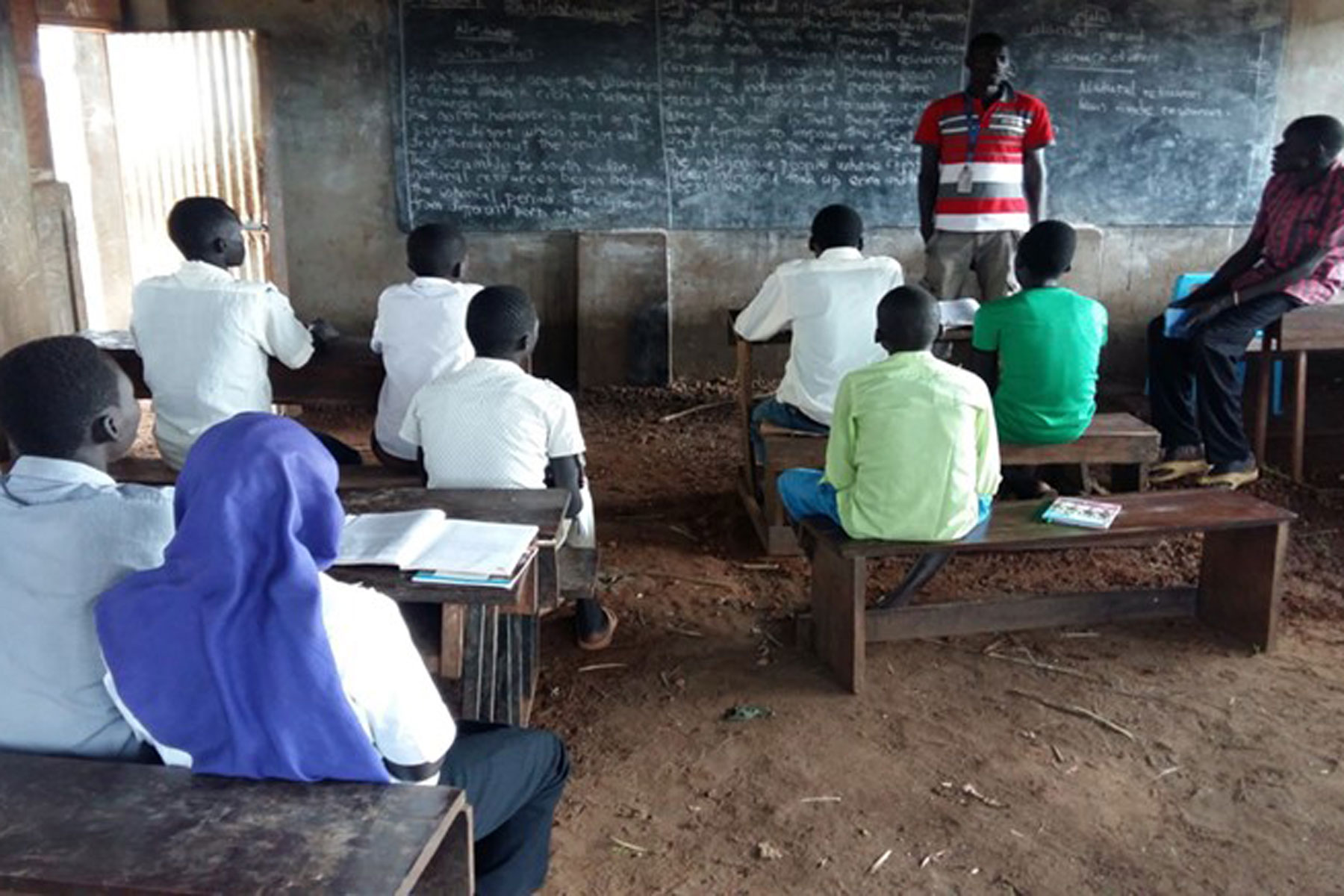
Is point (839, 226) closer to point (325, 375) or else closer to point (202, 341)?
point (325, 375)

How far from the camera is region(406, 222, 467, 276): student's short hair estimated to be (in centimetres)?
342

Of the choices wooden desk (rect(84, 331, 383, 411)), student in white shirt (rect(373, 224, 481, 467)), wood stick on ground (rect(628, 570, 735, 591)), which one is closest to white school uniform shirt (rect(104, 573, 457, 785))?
student in white shirt (rect(373, 224, 481, 467))

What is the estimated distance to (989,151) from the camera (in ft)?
16.2

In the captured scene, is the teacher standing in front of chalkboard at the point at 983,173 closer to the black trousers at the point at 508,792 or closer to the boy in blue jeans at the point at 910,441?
the boy in blue jeans at the point at 910,441

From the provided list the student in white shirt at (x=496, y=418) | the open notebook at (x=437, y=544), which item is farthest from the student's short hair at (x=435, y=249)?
the open notebook at (x=437, y=544)

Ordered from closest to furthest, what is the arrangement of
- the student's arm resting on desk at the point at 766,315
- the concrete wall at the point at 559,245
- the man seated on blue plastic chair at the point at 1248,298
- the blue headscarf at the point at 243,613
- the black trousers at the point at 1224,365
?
the blue headscarf at the point at 243,613
the student's arm resting on desk at the point at 766,315
the man seated on blue plastic chair at the point at 1248,298
the black trousers at the point at 1224,365
the concrete wall at the point at 559,245

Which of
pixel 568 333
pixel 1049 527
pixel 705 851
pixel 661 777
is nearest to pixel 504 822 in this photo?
pixel 705 851

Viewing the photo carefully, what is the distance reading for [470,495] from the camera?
2541 millimetres

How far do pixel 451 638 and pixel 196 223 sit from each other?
1.68m

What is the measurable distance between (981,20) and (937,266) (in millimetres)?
2062

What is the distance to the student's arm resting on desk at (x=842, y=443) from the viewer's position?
9.57 feet

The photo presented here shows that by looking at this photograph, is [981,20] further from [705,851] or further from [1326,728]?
[705,851]

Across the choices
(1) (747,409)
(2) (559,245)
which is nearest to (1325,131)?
(1) (747,409)

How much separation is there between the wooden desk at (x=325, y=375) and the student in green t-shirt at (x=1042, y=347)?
2.03 metres
